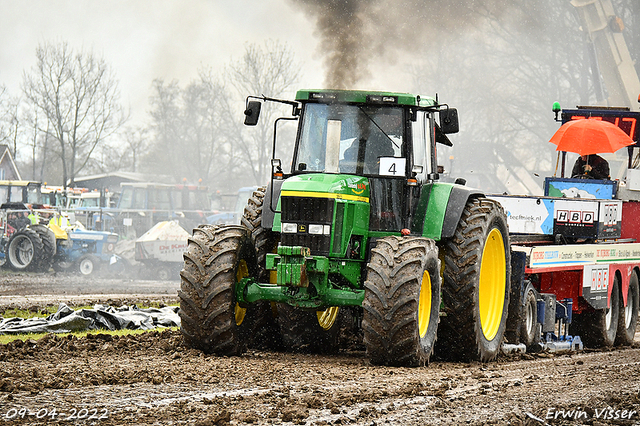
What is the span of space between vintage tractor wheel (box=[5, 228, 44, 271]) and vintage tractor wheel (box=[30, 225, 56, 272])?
9 cm

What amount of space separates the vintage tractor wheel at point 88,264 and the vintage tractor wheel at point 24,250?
1386mm

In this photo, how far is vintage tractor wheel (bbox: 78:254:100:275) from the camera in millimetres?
25656

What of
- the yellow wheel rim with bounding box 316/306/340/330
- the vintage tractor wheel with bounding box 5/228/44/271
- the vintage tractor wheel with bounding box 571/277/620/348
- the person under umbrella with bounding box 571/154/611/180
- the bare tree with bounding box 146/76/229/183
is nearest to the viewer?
the yellow wheel rim with bounding box 316/306/340/330

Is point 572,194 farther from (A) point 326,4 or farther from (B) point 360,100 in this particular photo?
(B) point 360,100

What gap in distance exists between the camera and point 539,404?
21.1 ft

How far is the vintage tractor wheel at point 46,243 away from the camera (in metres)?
24.6

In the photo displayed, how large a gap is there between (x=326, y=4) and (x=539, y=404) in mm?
7911

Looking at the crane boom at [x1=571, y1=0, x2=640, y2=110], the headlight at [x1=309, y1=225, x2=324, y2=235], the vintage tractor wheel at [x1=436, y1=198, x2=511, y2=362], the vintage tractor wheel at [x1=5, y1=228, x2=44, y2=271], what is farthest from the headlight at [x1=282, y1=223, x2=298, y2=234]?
the crane boom at [x1=571, y1=0, x2=640, y2=110]

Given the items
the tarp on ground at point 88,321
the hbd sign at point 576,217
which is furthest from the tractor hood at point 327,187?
the hbd sign at point 576,217

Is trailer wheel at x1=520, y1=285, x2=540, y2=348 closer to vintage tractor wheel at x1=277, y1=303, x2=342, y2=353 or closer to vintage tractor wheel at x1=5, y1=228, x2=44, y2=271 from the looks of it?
vintage tractor wheel at x1=277, y1=303, x2=342, y2=353

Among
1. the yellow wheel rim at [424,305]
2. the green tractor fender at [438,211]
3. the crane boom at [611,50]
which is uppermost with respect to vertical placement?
the crane boom at [611,50]

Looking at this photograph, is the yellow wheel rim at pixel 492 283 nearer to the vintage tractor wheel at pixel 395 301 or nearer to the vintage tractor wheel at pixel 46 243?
the vintage tractor wheel at pixel 395 301

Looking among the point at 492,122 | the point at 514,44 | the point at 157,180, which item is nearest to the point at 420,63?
the point at 514,44

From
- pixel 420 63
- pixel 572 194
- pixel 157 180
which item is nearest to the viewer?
pixel 572 194
